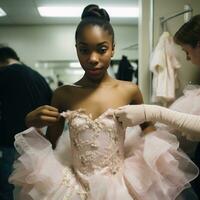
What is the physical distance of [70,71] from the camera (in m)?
1.08

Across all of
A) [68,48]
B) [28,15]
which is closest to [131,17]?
[68,48]

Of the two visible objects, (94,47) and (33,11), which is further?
(33,11)

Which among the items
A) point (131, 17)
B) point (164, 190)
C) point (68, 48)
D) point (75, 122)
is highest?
point (131, 17)

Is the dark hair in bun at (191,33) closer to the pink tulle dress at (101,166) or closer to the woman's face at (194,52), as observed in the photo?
the woman's face at (194,52)

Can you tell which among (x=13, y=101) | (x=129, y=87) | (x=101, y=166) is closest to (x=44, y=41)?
(x=13, y=101)

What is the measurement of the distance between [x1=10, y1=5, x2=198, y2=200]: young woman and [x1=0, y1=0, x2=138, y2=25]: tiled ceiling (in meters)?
0.46

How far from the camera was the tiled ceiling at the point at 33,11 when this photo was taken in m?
1.08

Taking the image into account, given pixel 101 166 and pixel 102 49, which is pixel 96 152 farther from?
pixel 102 49

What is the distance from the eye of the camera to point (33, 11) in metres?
1.09

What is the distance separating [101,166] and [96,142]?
54 millimetres

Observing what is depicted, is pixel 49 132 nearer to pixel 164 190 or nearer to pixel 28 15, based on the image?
pixel 164 190

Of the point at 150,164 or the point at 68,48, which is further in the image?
the point at 68,48

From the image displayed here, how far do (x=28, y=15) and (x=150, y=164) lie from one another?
77 centimetres

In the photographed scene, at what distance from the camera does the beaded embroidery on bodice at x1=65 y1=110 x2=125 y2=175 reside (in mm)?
637
